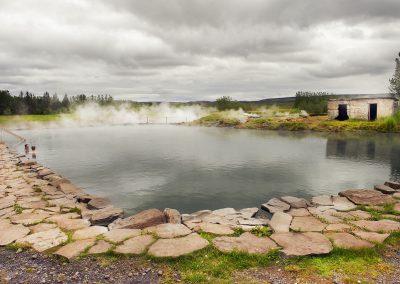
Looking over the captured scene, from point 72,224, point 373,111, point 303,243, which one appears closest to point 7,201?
point 72,224

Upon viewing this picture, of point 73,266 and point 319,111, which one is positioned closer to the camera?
point 73,266

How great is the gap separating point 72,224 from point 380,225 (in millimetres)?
8938

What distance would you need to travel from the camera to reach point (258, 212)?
12234 mm

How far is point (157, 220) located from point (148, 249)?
7.32 ft

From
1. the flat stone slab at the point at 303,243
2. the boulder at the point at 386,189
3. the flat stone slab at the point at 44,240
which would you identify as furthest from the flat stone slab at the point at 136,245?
the boulder at the point at 386,189

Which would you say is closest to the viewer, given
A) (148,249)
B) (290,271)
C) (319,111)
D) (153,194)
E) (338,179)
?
(290,271)

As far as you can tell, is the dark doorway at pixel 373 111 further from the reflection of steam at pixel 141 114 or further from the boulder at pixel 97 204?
the boulder at pixel 97 204

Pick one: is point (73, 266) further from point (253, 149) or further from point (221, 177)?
point (253, 149)

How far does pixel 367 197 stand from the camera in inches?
478

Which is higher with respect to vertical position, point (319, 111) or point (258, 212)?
point (319, 111)

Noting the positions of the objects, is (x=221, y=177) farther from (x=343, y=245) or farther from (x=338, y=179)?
(x=343, y=245)

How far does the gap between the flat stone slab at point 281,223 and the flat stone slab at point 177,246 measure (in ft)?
7.50

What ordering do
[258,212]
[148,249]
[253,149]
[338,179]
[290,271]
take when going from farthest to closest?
[253,149], [338,179], [258,212], [148,249], [290,271]

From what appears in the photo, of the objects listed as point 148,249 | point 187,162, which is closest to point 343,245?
point 148,249
